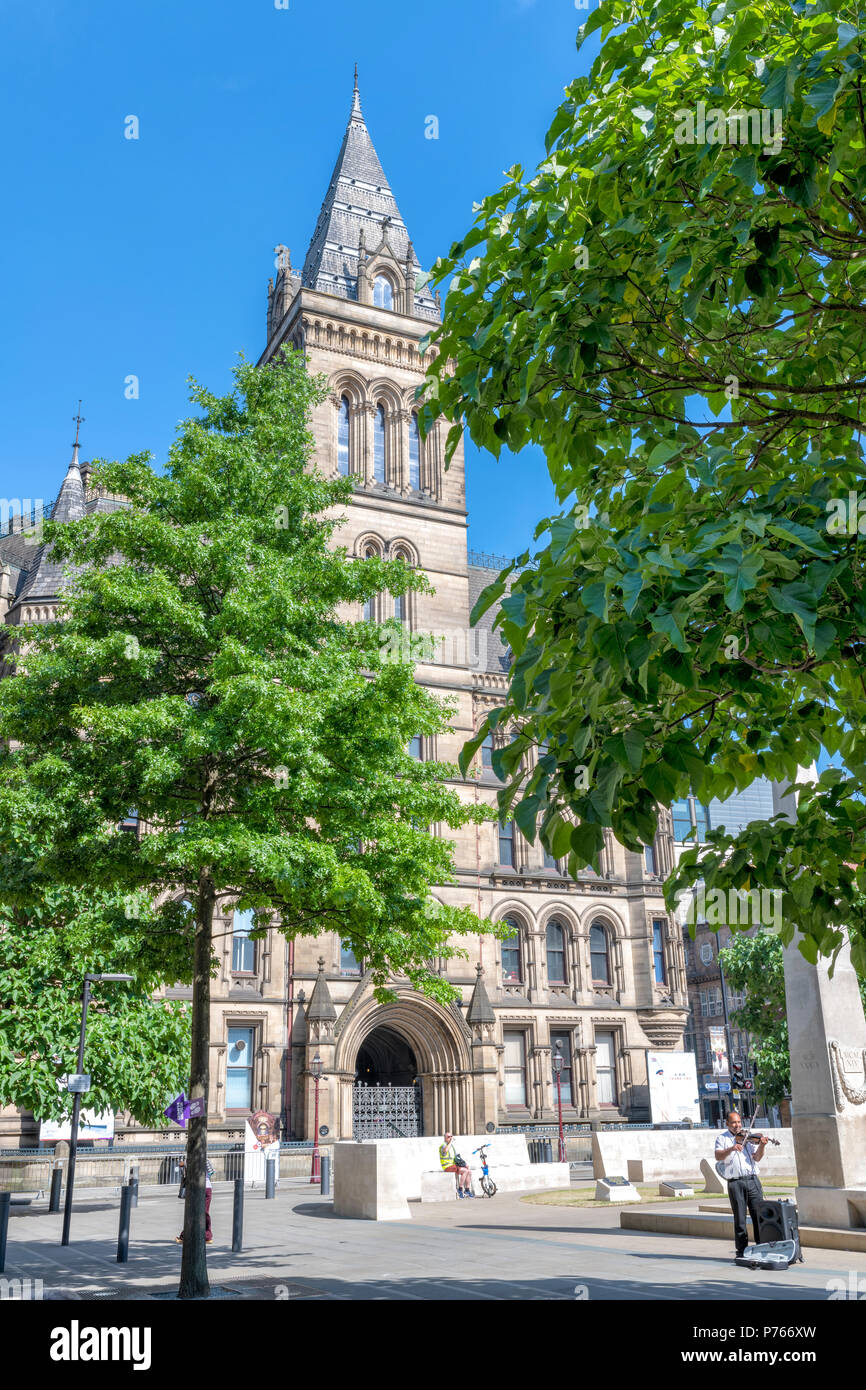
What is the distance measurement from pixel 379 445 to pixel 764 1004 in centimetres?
2765

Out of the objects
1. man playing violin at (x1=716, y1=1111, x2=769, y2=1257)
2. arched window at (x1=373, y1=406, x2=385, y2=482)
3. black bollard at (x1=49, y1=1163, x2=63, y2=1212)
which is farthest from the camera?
arched window at (x1=373, y1=406, x2=385, y2=482)

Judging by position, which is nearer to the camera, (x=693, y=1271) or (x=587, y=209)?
(x=587, y=209)

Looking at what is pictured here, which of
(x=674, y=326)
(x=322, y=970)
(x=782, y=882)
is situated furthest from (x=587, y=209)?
(x=322, y=970)

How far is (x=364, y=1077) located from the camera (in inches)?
1859

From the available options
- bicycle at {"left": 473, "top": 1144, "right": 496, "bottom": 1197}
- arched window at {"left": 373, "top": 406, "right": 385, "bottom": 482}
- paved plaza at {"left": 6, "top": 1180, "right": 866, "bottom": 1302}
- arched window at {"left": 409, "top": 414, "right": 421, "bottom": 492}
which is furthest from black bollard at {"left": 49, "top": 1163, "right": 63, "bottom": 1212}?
arched window at {"left": 409, "top": 414, "right": 421, "bottom": 492}

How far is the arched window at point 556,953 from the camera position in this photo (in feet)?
151

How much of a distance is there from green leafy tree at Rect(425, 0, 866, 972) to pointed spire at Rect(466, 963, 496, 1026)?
3501cm

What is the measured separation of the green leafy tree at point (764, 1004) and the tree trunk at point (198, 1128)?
34.9 meters

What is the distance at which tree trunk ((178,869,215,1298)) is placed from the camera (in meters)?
11.3

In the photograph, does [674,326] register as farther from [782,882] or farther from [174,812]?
[174,812]

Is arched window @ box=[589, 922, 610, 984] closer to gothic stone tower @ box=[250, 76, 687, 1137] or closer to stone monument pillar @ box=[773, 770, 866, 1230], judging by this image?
gothic stone tower @ box=[250, 76, 687, 1137]

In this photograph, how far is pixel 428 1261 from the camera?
536 inches

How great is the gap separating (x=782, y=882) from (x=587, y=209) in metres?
3.87
